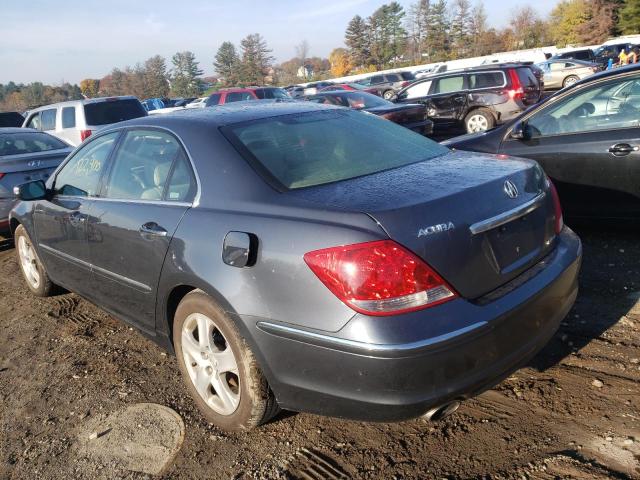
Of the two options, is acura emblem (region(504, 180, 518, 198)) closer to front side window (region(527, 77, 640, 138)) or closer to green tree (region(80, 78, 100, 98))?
front side window (region(527, 77, 640, 138))

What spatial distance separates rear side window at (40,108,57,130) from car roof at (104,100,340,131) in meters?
9.80

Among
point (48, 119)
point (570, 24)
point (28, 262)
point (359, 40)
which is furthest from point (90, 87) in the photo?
point (28, 262)

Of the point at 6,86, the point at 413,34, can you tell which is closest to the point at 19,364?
the point at 413,34

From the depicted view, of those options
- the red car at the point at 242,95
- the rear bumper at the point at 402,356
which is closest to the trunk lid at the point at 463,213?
the rear bumper at the point at 402,356

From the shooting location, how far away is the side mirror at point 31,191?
417cm

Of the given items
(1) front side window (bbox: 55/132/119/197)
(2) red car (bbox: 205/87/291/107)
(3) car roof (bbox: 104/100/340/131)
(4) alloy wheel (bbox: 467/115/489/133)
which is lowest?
(4) alloy wheel (bbox: 467/115/489/133)

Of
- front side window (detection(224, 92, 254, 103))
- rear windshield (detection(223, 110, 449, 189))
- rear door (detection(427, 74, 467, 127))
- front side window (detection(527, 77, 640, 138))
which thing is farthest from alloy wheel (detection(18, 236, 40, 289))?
Result: front side window (detection(224, 92, 254, 103))

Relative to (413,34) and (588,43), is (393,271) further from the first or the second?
(413,34)

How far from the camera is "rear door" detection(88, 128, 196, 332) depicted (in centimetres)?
301

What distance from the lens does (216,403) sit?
2895 mm

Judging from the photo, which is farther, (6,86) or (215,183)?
(6,86)

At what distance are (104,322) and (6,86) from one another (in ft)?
302

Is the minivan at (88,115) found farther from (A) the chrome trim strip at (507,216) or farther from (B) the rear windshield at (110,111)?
(A) the chrome trim strip at (507,216)

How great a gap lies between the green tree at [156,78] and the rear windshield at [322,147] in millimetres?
73639
